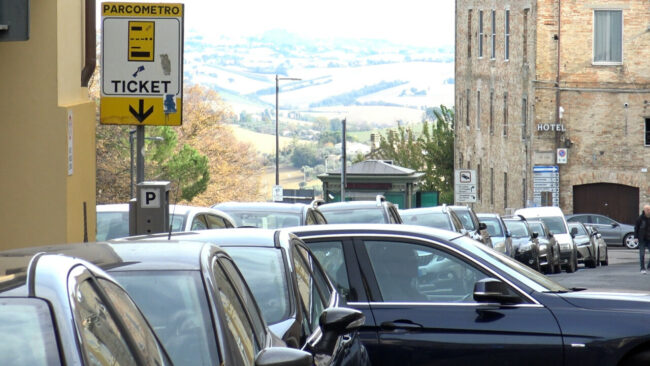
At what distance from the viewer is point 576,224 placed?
138 ft

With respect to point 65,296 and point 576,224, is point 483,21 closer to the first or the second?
point 576,224

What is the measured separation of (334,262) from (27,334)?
5540mm

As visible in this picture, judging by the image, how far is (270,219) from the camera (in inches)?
635

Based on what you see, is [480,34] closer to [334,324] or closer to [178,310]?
[334,324]

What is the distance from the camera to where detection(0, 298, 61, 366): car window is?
3.50 metres

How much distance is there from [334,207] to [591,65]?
115 feet

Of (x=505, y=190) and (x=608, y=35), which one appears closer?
(x=608, y=35)

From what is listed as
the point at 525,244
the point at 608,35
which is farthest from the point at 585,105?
the point at 525,244

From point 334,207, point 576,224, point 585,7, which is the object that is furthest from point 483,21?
point 334,207

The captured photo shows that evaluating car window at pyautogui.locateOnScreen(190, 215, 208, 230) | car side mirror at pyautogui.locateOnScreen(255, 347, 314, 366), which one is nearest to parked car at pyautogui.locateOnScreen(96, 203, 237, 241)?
car window at pyautogui.locateOnScreen(190, 215, 208, 230)

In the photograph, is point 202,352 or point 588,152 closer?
point 202,352

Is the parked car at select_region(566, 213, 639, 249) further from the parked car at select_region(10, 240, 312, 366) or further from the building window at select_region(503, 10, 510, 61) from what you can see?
the parked car at select_region(10, 240, 312, 366)

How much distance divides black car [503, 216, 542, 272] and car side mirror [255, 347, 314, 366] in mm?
26433

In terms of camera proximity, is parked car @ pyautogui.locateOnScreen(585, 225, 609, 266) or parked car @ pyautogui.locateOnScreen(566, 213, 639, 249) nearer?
parked car @ pyautogui.locateOnScreen(585, 225, 609, 266)
